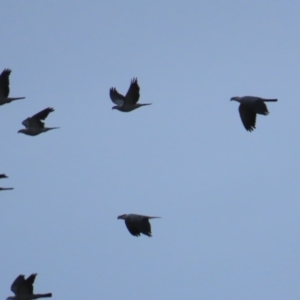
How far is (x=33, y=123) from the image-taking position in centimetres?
4025

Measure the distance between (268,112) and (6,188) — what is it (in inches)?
334

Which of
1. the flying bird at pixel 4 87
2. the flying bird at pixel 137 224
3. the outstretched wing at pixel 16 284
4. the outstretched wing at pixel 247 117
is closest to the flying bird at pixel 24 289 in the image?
the outstretched wing at pixel 16 284

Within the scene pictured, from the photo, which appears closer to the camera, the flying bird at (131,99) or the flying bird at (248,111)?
the flying bird at (248,111)

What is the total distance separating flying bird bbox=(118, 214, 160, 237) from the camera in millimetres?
36562

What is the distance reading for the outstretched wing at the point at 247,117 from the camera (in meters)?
36.9

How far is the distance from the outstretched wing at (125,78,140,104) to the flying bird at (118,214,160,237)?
425cm

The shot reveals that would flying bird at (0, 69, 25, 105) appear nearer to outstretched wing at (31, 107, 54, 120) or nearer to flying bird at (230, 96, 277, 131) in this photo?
outstretched wing at (31, 107, 54, 120)

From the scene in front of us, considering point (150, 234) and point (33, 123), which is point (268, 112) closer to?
point (150, 234)

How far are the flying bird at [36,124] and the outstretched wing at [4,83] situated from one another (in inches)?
44.7

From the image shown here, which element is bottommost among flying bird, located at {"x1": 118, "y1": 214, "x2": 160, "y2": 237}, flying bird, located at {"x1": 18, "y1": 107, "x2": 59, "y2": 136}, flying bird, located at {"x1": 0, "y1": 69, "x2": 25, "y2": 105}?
flying bird, located at {"x1": 118, "y1": 214, "x2": 160, "y2": 237}

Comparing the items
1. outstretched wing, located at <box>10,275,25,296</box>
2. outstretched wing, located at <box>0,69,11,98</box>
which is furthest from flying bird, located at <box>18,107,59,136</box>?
outstretched wing, located at <box>10,275,25,296</box>

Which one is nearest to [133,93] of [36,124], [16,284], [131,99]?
[131,99]

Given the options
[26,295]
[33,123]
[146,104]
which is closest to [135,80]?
[146,104]

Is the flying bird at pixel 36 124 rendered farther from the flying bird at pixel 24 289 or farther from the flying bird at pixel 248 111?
the flying bird at pixel 248 111
